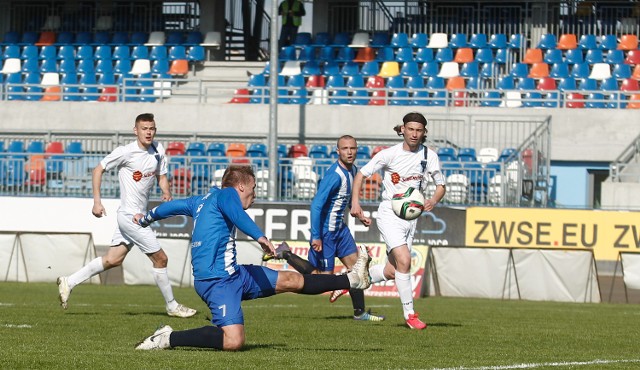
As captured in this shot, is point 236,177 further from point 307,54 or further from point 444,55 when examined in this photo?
point 307,54

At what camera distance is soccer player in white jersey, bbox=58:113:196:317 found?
14.3 m

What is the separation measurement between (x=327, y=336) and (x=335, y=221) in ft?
8.55

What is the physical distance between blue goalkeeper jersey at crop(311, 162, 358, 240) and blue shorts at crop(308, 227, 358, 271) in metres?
0.07

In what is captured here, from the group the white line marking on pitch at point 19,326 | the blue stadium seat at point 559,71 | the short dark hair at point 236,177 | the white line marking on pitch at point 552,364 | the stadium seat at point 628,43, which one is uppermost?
the stadium seat at point 628,43

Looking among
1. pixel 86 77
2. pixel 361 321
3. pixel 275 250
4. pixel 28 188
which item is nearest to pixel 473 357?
pixel 275 250

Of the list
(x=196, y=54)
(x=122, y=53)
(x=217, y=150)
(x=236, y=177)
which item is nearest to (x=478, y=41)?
(x=196, y=54)

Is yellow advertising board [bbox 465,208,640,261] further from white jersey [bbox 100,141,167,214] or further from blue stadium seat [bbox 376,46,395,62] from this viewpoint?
blue stadium seat [bbox 376,46,395,62]

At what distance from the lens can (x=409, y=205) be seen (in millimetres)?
12594

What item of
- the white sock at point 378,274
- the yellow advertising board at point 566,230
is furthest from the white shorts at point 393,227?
the yellow advertising board at point 566,230

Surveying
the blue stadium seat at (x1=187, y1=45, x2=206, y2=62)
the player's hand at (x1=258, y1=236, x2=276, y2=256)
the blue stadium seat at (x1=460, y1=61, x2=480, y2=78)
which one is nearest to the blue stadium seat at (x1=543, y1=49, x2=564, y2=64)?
the blue stadium seat at (x1=460, y1=61, x2=480, y2=78)

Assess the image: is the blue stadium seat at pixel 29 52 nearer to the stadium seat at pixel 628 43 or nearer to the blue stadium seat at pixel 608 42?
the blue stadium seat at pixel 608 42

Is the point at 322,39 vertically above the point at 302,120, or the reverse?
the point at 322,39

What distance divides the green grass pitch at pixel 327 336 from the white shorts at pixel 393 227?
900 millimetres

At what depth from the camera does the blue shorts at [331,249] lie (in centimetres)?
1412
